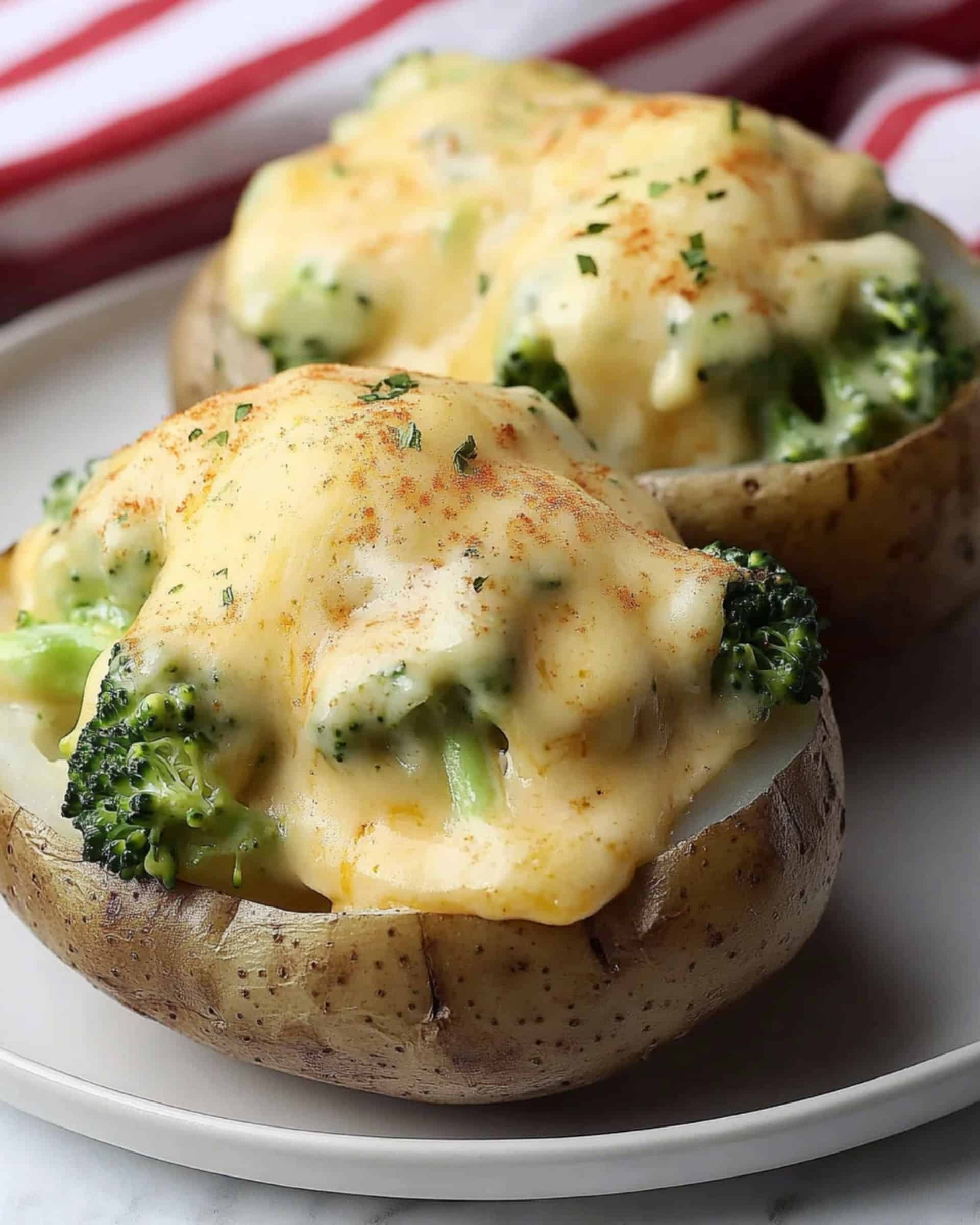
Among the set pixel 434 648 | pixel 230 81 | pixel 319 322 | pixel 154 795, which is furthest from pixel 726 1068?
pixel 230 81

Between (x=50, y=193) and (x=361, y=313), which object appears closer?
(x=361, y=313)

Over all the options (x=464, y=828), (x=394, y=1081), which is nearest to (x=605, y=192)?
(x=464, y=828)

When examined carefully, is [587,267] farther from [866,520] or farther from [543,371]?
[866,520]

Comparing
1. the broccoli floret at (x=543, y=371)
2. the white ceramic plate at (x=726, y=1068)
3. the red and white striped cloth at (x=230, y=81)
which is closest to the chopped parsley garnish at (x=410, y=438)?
the broccoli floret at (x=543, y=371)

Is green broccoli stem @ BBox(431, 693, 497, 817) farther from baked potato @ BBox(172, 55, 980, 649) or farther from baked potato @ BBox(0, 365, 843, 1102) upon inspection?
baked potato @ BBox(172, 55, 980, 649)

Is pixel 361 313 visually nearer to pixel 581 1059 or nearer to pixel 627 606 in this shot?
pixel 627 606
